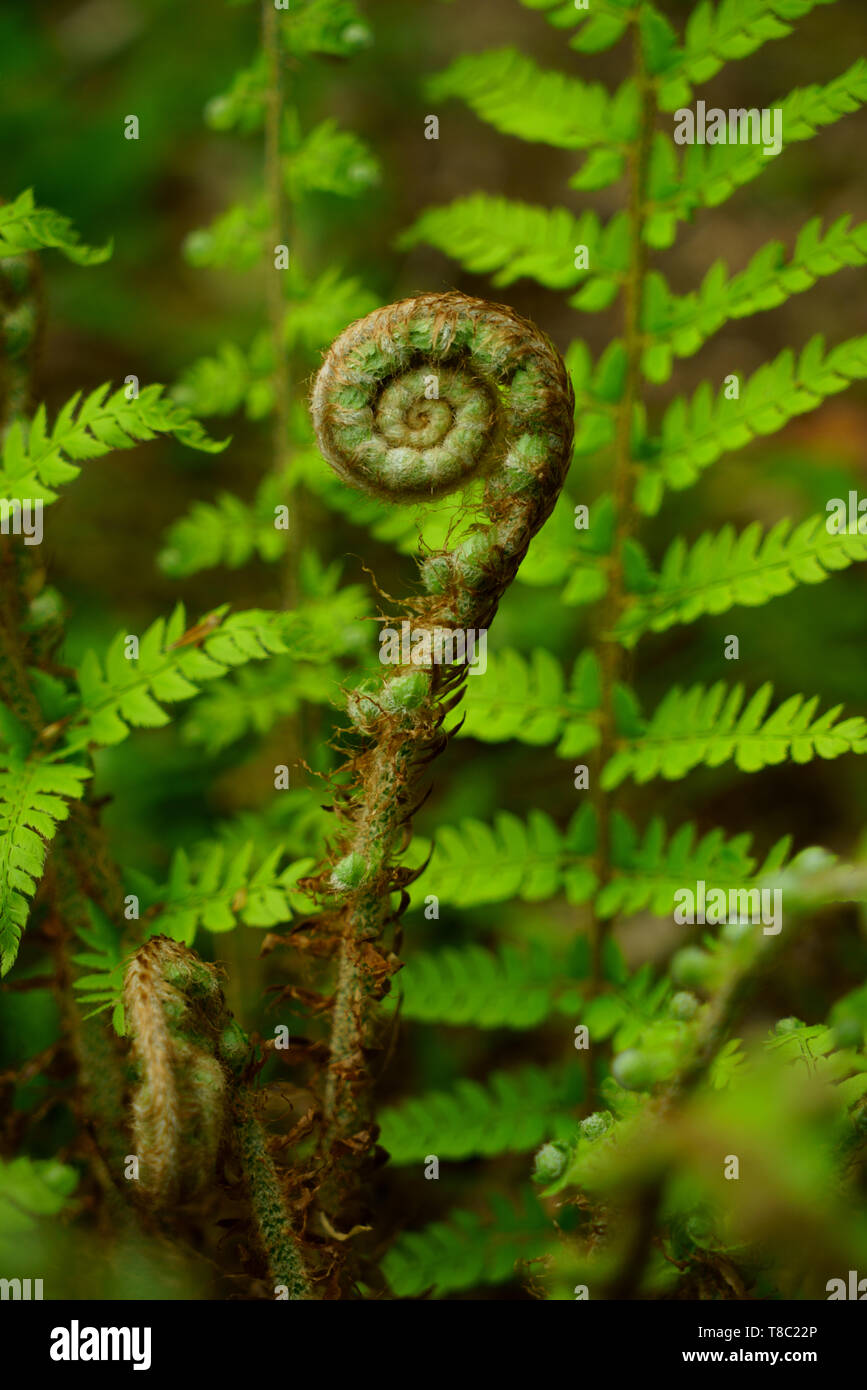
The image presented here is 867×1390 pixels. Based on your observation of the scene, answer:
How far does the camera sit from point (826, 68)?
4.58 m

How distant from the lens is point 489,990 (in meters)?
2.18

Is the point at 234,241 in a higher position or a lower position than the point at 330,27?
lower

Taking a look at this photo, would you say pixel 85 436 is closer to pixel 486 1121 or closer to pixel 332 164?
pixel 332 164

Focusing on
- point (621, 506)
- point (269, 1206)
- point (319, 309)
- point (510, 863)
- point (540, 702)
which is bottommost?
point (269, 1206)

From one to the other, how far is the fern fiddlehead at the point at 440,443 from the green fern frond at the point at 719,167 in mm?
914

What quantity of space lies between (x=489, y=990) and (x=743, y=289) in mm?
1332

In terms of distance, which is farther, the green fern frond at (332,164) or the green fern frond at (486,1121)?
the green fern frond at (332,164)

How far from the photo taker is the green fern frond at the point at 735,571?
195cm

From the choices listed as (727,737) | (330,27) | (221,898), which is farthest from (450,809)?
(330,27)

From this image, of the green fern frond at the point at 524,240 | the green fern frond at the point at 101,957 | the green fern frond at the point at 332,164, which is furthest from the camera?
the green fern frond at the point at 332,164

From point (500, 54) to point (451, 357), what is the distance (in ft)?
4.12

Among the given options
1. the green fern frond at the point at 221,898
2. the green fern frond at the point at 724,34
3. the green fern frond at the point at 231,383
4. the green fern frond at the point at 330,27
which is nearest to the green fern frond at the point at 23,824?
the green fern frond at the point at 221,898

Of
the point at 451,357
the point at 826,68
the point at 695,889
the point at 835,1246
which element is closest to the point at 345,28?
the point at 451,357

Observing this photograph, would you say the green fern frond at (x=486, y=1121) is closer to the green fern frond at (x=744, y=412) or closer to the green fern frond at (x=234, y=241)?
the green fern frond at (x=744, y=412)
